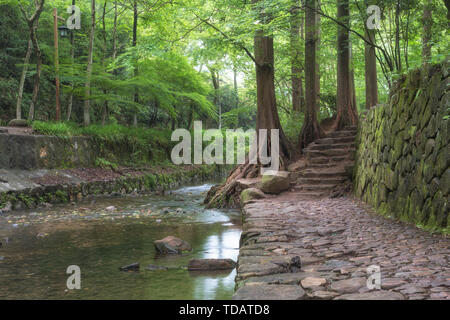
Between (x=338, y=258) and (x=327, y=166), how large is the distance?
7492 millimetres

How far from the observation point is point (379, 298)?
288cm

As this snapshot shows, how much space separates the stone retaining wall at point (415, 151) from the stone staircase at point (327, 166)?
2.21 meters

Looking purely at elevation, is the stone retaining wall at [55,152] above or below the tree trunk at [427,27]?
below

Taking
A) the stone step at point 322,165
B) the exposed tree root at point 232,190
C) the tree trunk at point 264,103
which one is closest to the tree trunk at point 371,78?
the stone step at point 322,165

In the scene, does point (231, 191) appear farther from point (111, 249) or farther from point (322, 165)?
point (111, 249)

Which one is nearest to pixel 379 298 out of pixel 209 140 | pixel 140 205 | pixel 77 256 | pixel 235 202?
pixel 77 256

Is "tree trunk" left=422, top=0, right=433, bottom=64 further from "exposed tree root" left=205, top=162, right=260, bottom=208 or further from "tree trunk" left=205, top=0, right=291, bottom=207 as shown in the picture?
"exposed tree root" left=205, top=162, right=260, bottom=208

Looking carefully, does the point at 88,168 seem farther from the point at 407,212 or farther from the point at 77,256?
the point at 407,212

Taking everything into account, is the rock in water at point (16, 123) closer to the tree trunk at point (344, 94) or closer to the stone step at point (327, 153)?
the stone step at point (327, 153)

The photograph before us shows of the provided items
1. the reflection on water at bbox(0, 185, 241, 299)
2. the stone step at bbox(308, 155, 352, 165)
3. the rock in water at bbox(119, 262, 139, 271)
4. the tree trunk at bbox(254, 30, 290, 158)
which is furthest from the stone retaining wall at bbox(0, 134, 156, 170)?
the rock in water at bbox(119, 262, 139, 271)

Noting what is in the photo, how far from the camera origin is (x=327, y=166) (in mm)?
11461

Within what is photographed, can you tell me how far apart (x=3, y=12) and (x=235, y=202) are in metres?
14.7

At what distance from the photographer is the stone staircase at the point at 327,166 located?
415 inches

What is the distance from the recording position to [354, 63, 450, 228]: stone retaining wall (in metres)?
4.97
